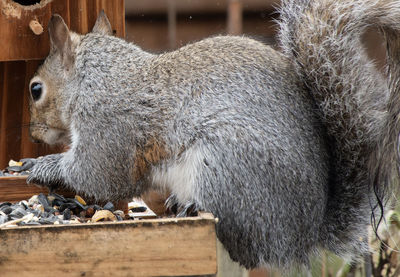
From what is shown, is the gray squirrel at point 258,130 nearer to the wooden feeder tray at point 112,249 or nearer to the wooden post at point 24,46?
the wooden post at point 24,46

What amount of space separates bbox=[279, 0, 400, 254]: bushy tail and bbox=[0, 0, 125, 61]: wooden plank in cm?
74

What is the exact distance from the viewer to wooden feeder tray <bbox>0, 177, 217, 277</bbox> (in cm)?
171

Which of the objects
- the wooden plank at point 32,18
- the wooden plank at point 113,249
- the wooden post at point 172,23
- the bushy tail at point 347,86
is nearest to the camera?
the wooden plank at point 113,249

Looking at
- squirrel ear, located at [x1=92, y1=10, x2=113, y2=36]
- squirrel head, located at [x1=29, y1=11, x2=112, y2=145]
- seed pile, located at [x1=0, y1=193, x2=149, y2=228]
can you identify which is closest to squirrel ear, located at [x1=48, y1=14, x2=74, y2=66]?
squirrel head, located at [x1=29, y1=11, x2=112, y2=145]

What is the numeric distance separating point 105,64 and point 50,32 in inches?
8.8

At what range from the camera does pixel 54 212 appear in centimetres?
218

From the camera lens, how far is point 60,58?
8.09 feet

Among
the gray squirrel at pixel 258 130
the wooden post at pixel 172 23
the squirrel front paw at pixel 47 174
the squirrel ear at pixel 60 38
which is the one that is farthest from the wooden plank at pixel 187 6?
the squirrel front paw at pixel 47 174

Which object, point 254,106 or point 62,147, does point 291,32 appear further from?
point 62,147

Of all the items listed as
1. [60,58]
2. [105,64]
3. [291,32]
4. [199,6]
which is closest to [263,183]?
[291,32]

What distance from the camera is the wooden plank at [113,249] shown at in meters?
1.71

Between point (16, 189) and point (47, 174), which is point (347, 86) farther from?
point (16, 189)

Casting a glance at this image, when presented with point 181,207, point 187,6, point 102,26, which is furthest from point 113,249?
point 187,6

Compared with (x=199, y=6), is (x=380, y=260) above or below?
below
